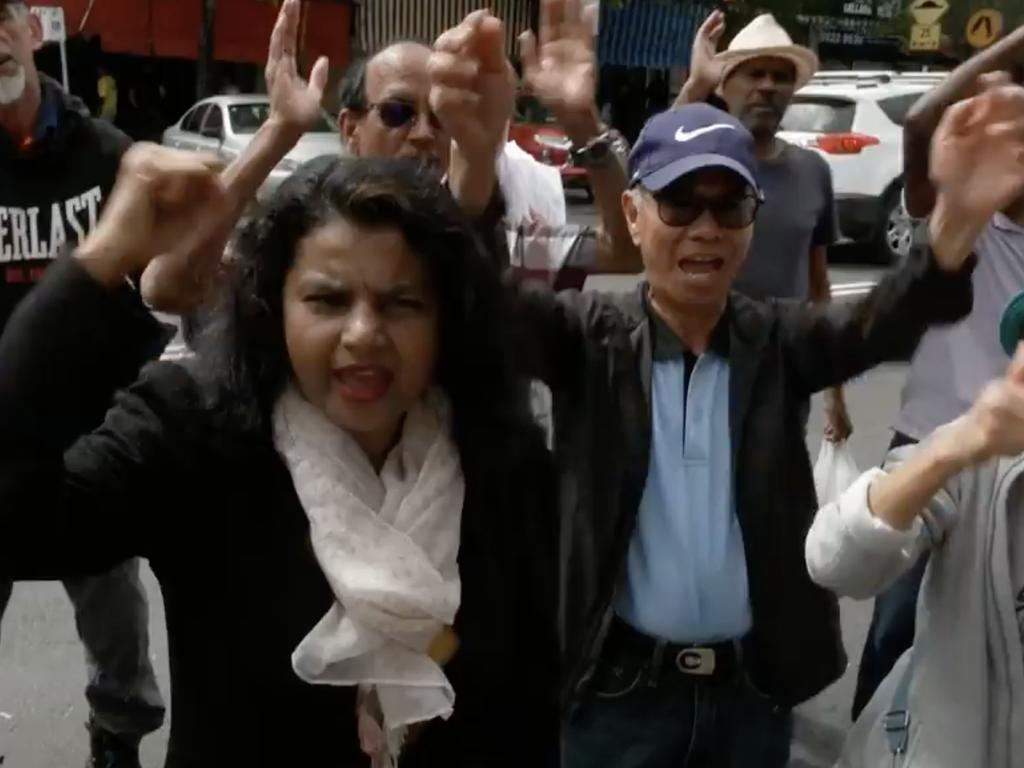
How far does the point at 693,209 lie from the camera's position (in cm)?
240

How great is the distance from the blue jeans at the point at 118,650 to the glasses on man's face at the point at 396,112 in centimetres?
132

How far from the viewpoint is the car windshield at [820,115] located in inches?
536

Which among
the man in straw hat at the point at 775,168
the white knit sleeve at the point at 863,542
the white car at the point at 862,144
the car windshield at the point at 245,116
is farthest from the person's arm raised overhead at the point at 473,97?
the car windshield at the point at 245,116

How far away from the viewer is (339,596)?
5.68 feet

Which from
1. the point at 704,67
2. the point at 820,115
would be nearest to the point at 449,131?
the point at 704,67

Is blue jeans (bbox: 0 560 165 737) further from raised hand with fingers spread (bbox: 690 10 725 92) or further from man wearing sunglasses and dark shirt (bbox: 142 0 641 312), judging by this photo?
raised hand with fingers spread (bbox: 690 10 725 92)

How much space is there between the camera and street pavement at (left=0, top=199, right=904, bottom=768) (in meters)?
4.01

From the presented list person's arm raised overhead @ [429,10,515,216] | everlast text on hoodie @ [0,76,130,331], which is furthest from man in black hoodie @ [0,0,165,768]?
person's arm raised overhead @ [429,10,515,216]

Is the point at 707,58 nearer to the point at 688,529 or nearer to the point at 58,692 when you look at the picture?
the point at 688,529

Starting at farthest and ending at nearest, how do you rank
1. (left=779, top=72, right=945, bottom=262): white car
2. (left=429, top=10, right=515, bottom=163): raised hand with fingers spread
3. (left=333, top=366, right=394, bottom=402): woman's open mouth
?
(left=779, top=72, right=945, bottom=262): white car, (left=429, top=10, right=515, bottom=163): raised hand with fingers spread, (left=333, top=366, right=394, bottom=402): woman's open mouth

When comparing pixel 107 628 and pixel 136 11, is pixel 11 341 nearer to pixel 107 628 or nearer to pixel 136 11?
pixel 107 628

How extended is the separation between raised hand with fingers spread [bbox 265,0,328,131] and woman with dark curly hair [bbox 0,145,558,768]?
2.76 feet

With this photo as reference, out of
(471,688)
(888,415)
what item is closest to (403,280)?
(471,688)

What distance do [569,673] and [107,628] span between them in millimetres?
1637
